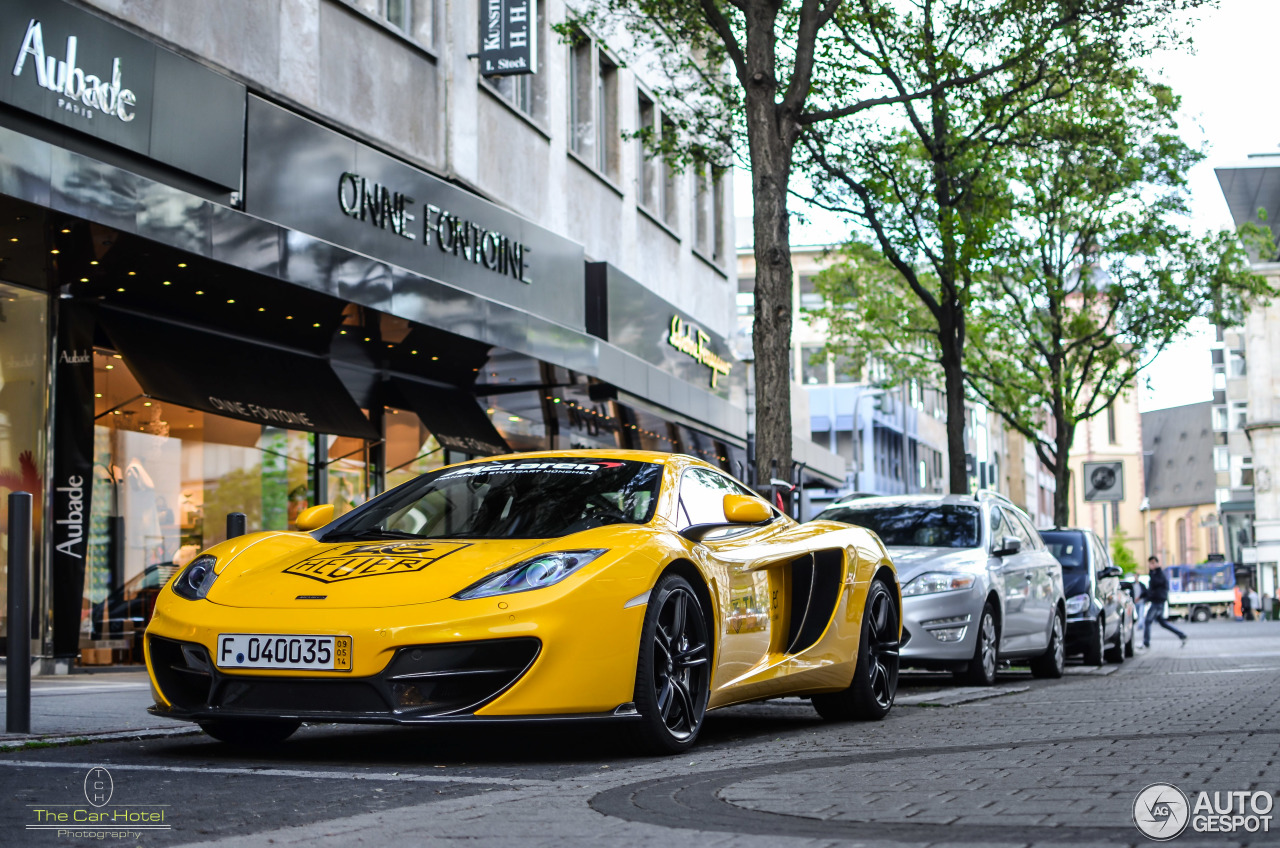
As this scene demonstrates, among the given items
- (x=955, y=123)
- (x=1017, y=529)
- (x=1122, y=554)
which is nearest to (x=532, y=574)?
Answer: (x=1017, y=529)

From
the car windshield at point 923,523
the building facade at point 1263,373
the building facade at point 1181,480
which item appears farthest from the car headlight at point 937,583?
the building facade at point 1181,480

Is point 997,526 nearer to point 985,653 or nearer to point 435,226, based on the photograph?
point 985,653

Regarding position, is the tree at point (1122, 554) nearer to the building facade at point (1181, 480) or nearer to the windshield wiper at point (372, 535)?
the building facade at point (1181, 480)

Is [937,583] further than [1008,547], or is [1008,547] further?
[1008,547]

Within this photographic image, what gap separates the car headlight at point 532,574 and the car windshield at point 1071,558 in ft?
42.5

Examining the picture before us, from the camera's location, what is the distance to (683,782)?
5.41 m

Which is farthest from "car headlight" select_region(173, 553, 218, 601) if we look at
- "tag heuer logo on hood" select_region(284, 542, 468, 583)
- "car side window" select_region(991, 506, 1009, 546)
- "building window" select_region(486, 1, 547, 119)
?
"building window" select_region(486, 1, 547, 119)

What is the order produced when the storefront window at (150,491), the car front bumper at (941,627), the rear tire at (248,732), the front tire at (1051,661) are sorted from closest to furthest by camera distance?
the rear tire at (248,732) → the car front bumper at (941,627) → the storefront window at (150,491) → the front tire at (1051,661)

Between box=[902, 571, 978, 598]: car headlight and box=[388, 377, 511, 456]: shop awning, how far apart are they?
8.33 m

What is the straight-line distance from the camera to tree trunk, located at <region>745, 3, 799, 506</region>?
1447cm

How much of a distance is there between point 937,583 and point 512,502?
623cm

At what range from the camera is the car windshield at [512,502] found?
6.90 m

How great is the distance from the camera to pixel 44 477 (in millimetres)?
13539

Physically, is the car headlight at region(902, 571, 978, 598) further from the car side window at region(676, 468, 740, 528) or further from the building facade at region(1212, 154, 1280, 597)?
the building facade at region(1212, 154, 1280, 597)
